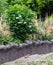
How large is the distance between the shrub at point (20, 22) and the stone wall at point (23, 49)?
1.87 feet

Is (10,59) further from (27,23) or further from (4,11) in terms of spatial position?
(4,11)

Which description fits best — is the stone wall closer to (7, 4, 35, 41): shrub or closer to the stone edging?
the stone edging

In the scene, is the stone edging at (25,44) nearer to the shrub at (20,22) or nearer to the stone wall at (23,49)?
the stone wall at (23,49)

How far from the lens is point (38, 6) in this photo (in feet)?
56.6

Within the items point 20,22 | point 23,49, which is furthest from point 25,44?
point 20,22

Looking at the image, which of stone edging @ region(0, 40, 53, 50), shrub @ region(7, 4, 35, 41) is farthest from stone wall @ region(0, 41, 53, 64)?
shrub @ region(7, 4, 35, 41)

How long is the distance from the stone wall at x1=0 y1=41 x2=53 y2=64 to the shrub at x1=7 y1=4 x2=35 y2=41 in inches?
22.5

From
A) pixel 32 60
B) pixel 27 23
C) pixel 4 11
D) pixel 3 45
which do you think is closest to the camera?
pixel 32 60

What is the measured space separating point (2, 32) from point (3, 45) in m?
1.17

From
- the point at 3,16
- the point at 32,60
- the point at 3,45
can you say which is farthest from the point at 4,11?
the point at 32,60

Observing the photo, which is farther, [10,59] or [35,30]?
[35,30]

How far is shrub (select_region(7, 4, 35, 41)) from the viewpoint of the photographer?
1240cm

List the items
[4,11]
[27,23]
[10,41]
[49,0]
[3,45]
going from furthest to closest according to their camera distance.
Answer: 1. [49,0]
2. [4,11]
3. [27,23]
4. [10,41]
5. [3,45]

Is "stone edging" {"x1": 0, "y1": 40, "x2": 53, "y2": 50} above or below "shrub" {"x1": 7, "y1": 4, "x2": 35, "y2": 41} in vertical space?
below
